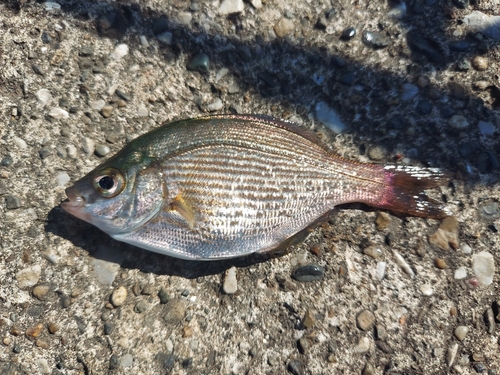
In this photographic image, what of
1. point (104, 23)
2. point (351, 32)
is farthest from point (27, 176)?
point (351, 32)

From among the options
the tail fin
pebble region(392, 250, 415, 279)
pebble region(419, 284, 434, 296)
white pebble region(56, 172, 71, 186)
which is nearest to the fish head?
white pebble region(56, 172, 71, 186)

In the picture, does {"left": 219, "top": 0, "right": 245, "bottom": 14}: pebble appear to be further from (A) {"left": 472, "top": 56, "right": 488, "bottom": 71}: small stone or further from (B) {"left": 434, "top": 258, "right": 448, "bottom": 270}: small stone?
(B) {"left": 434, "top": 258, "right": 448, "bottom": 270}: small stone

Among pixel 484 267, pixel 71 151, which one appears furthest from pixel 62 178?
pixel 484 267

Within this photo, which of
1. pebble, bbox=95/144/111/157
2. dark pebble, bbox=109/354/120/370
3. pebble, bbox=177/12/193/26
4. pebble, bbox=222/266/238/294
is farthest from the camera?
pebble, bbox=177/12/193/26

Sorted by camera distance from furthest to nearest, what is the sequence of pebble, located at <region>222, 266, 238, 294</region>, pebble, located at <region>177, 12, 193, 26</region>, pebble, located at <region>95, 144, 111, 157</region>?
pebble, located at <region>177, 12, 193, 26</region> → pebble, located at <region>95, 144, 111, 157</region> → pebble, located at <region>222, 266, 238, 294</region>

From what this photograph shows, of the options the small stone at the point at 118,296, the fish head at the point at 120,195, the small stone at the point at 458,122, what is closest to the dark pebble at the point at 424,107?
the small stone at the point at 458,122

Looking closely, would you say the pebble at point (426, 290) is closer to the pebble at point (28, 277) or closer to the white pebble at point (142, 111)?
the white pebble at point (142, 111)

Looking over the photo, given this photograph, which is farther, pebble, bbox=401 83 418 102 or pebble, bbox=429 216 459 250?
pebble, bbox=401 83 418 102
